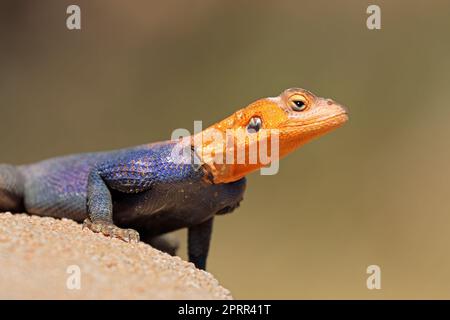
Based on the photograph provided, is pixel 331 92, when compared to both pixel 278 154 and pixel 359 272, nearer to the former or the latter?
pixel 359 272

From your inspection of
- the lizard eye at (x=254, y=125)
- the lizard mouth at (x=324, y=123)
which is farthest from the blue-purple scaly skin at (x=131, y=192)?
the lizard mouth at (x=324, y=123)

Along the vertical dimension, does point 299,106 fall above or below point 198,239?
above

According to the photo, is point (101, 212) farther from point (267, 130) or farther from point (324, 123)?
point (324, 123)

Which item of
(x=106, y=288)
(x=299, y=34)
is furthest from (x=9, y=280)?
(x=299, y=34)

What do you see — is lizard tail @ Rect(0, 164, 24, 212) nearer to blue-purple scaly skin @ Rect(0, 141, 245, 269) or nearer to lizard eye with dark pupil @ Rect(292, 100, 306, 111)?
blue-purple scaly skin @ Rect(0, 141, 245, 269)

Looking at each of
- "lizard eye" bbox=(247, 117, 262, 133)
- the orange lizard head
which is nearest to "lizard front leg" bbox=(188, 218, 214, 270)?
the orange lizard head

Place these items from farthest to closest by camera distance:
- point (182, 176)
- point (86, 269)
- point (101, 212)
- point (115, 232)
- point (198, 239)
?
point (198, 239), point (182, 176), point (101, 212), point (115, 232), point (86, 269)

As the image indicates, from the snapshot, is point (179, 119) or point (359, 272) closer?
point (359, 272)

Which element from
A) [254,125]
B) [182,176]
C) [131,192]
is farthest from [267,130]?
[131,192]
